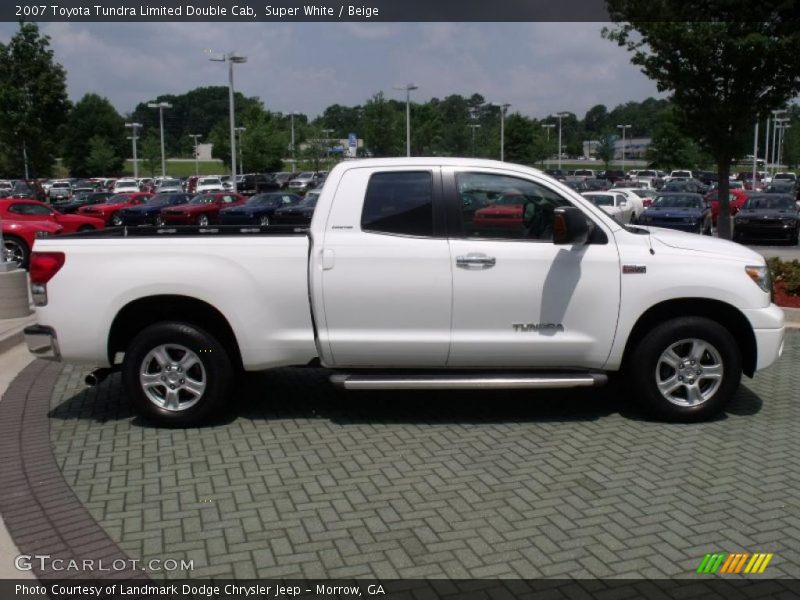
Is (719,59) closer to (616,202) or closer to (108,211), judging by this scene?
(616,202)

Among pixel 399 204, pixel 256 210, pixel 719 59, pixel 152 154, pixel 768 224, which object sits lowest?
pixel 768 224

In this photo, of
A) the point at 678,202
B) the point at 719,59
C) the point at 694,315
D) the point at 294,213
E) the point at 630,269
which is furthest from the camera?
the point at 294,213

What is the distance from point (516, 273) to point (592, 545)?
2.38m

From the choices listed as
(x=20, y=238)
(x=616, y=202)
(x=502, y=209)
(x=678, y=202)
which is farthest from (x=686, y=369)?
(x=616, y=202)

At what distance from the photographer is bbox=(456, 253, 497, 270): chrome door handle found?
6.27 metres

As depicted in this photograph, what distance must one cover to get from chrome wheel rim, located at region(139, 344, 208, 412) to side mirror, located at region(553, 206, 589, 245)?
9.60ft

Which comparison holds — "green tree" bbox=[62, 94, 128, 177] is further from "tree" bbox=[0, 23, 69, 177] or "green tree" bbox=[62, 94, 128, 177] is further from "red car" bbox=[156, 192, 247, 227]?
"red car" bbox=[156, 192, 247, 227]

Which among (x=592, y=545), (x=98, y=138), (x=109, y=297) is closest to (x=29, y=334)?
(x=109, y=297)

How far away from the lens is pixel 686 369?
6508 millimetres

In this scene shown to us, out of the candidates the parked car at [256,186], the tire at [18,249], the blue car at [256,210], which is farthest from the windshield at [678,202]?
the parked car at [256,186]

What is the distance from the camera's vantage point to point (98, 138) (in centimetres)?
8775

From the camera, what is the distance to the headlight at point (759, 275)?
6.49 m

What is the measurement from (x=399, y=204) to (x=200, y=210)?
24.1 m

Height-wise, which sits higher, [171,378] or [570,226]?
[570,226]
